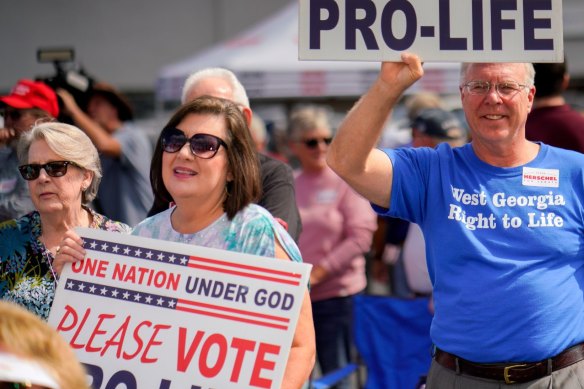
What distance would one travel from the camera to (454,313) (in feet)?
12.5

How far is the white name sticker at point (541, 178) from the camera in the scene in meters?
3.81

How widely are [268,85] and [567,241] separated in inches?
342

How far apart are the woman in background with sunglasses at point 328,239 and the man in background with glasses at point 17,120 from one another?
1.84 m

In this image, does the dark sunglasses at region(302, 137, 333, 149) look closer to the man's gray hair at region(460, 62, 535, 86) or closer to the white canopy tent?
the man's gray hair at region(460, 62, 535, 86)

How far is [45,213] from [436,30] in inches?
67.0

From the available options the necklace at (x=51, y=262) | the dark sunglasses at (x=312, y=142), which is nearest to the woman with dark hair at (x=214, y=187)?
the necklace at (x=51, y=262)

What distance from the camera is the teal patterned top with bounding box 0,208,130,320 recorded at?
4.13 metres

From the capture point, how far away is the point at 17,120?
591 centimetres

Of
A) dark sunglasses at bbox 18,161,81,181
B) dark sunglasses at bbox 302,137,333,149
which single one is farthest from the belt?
dark sunglasses at bbox 302,137,333,149

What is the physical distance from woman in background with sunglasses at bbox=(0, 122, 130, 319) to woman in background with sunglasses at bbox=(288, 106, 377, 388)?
261 cm

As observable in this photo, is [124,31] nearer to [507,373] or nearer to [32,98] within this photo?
[32,98]

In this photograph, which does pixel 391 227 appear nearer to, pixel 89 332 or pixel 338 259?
pixel 338 259

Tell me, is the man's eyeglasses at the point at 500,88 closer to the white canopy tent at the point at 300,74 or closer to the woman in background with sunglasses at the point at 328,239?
the woman in background with sunglasses at the point at 328,239

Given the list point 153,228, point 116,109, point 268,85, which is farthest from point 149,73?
point 153,228
